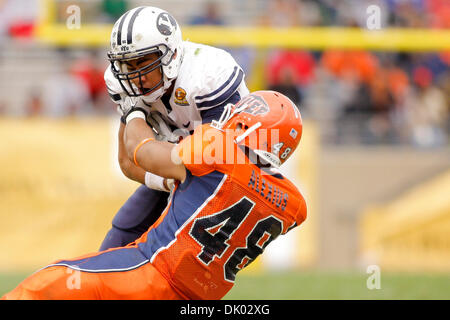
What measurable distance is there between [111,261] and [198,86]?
1027mm

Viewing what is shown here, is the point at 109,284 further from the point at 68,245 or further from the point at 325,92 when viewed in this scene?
the point at 325,92

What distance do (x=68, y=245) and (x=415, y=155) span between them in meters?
5.06

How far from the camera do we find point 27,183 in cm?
991

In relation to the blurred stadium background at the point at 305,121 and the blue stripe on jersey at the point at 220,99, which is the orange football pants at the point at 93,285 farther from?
the blurred stadium background at the point at 305,121

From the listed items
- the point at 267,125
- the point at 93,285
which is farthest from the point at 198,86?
the point at 93,285

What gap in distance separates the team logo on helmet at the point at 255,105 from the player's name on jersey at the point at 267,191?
262mm

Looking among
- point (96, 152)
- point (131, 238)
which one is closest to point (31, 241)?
point (96, 152)

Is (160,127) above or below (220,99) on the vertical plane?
below

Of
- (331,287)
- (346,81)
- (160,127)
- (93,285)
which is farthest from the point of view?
(346,81)

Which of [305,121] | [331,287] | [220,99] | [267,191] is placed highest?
[220,99]

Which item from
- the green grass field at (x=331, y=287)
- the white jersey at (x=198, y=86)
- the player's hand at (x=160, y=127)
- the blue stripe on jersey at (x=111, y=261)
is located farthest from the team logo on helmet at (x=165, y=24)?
the green grass field at (x=331, y=287)

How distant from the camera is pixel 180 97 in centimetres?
388

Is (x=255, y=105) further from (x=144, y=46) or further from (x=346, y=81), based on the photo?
(x=346, y=81)

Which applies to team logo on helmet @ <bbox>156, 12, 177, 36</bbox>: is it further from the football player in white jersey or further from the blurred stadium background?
the blurred stadium background
